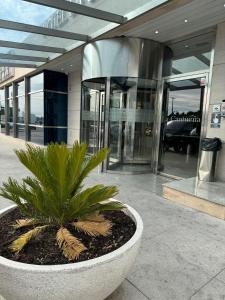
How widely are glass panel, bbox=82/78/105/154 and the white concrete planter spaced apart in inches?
198

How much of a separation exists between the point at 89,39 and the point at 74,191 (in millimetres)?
4566

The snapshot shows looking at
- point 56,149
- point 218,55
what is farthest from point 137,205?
point 218,55

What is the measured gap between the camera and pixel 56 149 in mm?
1625

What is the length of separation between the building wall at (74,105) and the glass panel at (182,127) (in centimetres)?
413

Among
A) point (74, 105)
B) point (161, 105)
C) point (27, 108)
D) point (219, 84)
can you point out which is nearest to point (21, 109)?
point (27, 108)

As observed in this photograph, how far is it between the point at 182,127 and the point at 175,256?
3413 mm

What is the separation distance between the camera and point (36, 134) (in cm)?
1031

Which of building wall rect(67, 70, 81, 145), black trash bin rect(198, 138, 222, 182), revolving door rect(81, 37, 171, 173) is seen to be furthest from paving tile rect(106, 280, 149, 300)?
building wall rect(67, 70, 81, 145)

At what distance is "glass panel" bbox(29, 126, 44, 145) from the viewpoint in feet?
31.8

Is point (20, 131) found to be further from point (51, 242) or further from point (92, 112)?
point (51, 242)

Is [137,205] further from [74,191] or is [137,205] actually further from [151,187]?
[74,191]

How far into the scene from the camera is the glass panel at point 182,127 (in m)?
4.88

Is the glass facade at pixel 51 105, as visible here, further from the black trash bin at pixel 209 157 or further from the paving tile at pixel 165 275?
the paving tile at pixel 165 275

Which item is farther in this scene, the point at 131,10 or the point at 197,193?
the point at 131,10
